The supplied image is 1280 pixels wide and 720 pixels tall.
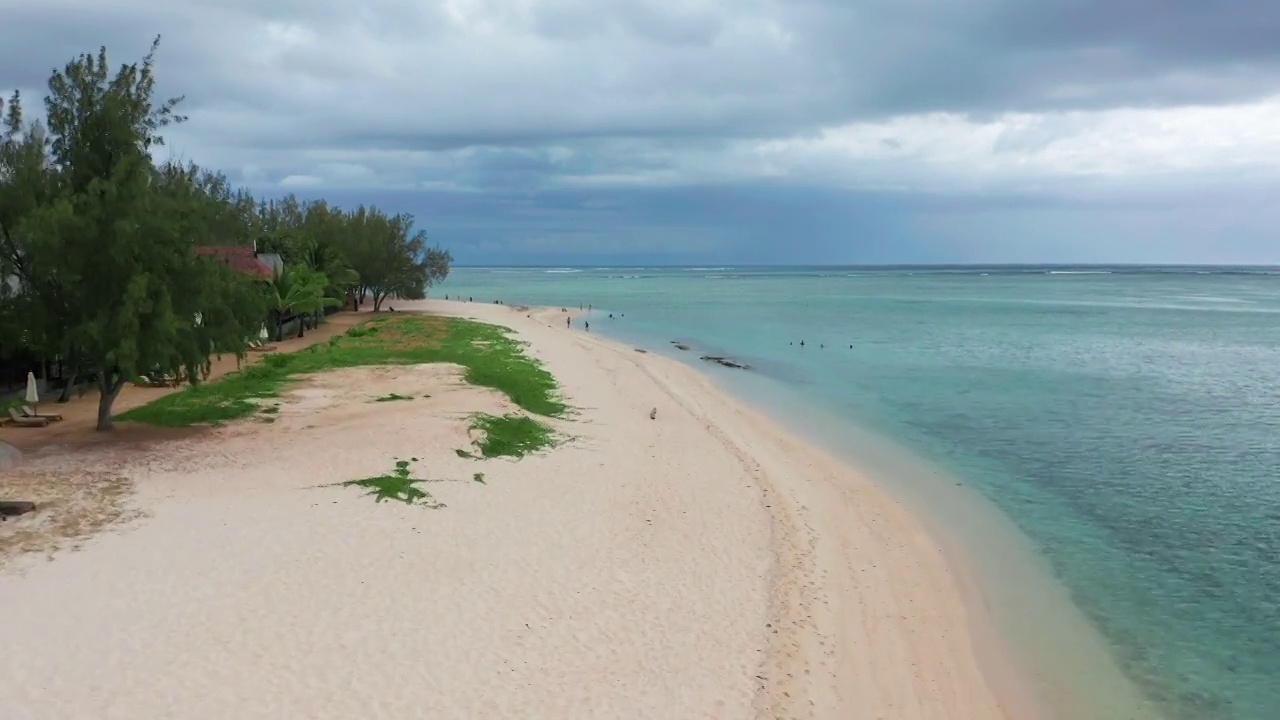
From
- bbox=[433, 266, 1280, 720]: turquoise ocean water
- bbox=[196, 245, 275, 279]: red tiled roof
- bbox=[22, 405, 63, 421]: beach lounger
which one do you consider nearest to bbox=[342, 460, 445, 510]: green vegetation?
bbox=[433, 266, 1280, 720]: turquoise ocean water

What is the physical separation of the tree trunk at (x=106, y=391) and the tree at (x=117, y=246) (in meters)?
0.03

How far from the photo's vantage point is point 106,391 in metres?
18.0

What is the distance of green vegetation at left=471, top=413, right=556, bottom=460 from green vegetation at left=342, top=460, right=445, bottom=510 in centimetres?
235

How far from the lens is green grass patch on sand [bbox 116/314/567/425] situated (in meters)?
20.9

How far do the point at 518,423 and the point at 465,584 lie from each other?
9.06m

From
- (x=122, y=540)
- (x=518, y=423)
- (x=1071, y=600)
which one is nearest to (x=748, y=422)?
(x=518, y=423)

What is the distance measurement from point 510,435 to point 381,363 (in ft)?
42.8

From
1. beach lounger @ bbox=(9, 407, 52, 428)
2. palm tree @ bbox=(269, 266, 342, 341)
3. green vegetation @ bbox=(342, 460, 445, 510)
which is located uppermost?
palm tree @ bbox=(269, 266, 342, 341)

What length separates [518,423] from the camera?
19859mm

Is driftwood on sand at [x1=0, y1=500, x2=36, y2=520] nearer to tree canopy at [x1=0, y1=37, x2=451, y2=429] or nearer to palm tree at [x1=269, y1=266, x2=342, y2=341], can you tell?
tree canopy at [x1=0, y1=37, x2=451, y2=429]

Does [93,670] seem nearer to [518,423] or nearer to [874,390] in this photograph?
[518,423]

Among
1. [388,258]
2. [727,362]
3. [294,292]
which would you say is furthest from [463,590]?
[388,258]

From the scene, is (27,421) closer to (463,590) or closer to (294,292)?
(463,590)

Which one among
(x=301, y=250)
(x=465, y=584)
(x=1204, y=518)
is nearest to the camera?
(x=465, y=584)
